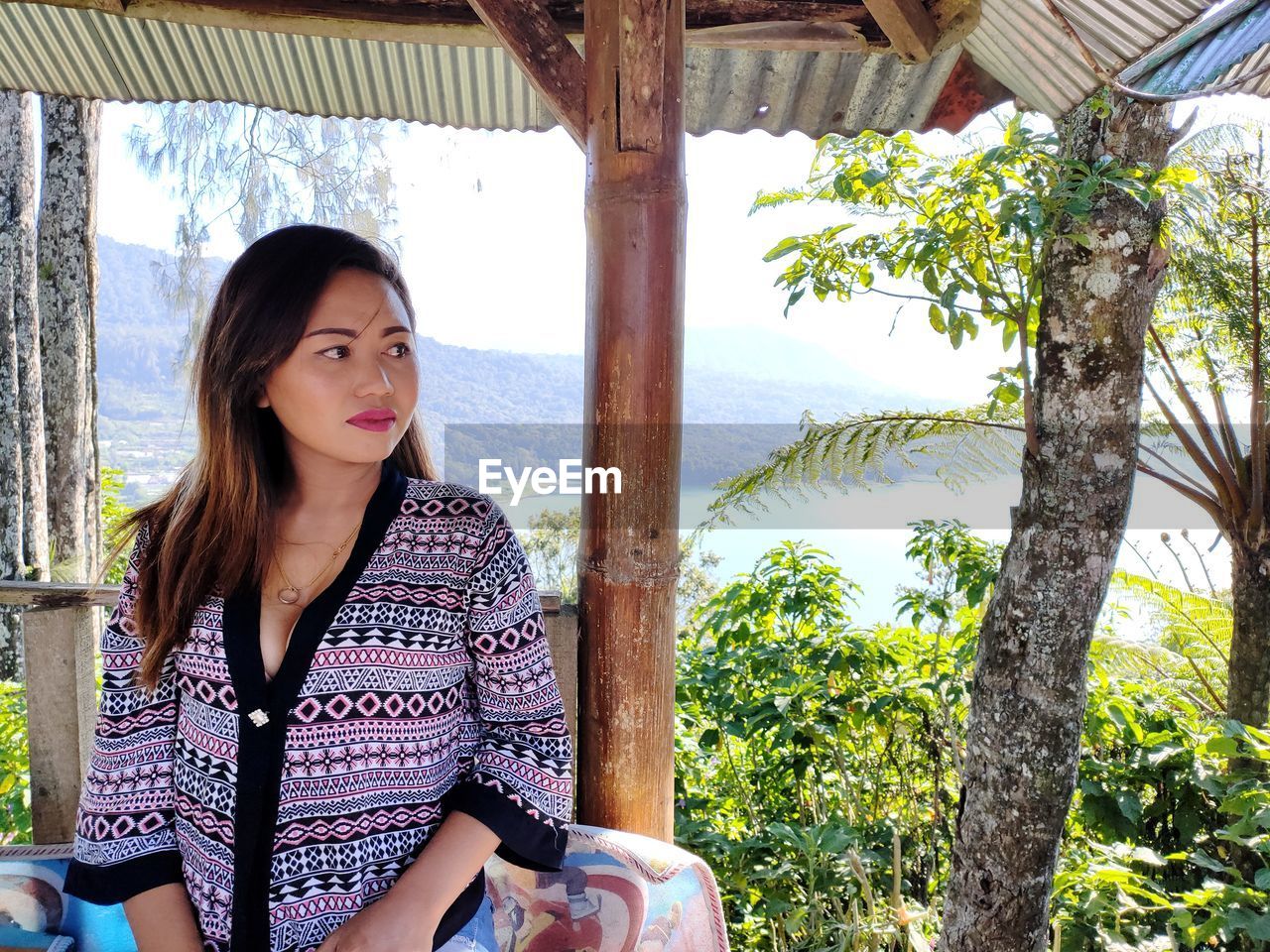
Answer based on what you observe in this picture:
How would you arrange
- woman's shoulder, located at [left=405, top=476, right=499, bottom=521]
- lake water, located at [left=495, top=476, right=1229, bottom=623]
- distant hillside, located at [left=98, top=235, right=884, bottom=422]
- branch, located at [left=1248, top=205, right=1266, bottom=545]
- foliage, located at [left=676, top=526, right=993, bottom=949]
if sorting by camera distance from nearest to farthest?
woman's shoulder, located at [left=405, top=476, right=499, bottom=521], foliage, located at [left=676, top=526, right=993, bottom=949], lake water, located at [left=495, top=476, right=1229, bottom=623], branch, located at [left=1248, top=205, right=1266, bottom=545], distant hillside, located at [left=98, top=235, right=884, bottom=422]

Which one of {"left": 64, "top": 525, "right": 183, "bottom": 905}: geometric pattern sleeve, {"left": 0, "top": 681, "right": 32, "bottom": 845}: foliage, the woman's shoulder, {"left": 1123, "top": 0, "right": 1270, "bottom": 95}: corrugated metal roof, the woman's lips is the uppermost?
{"left": 1123, "top": 0, "right": 1270, "bottom": 95}: corrugated metal roof

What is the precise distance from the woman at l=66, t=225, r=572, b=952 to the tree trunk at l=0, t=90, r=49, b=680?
19.3 ft

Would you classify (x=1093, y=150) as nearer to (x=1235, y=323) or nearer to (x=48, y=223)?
(x=1235, y=323)

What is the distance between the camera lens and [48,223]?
21.9 feet

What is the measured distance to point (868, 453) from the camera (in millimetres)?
3988

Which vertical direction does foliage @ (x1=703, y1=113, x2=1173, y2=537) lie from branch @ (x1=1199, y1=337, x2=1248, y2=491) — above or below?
above

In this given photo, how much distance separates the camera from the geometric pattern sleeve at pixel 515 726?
4.56ft

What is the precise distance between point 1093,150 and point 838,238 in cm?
79

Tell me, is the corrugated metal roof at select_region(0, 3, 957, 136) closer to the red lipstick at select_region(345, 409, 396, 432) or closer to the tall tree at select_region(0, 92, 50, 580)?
the red lipstick at select_region(345, 409, 396, 432)

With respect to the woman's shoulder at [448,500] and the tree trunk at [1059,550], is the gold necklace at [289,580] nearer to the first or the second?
the woman's shoulder at [448,500]

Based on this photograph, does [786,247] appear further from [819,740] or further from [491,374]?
[491,374]

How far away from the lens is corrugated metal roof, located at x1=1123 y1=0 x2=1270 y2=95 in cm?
113

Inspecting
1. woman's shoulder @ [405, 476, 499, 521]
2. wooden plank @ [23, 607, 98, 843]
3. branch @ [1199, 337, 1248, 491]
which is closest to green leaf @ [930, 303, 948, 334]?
woman's shoulder @ [405, 476, 499, 521]

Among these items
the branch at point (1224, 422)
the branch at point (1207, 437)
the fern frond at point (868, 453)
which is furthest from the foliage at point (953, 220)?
the branch at point (1224, 422)
